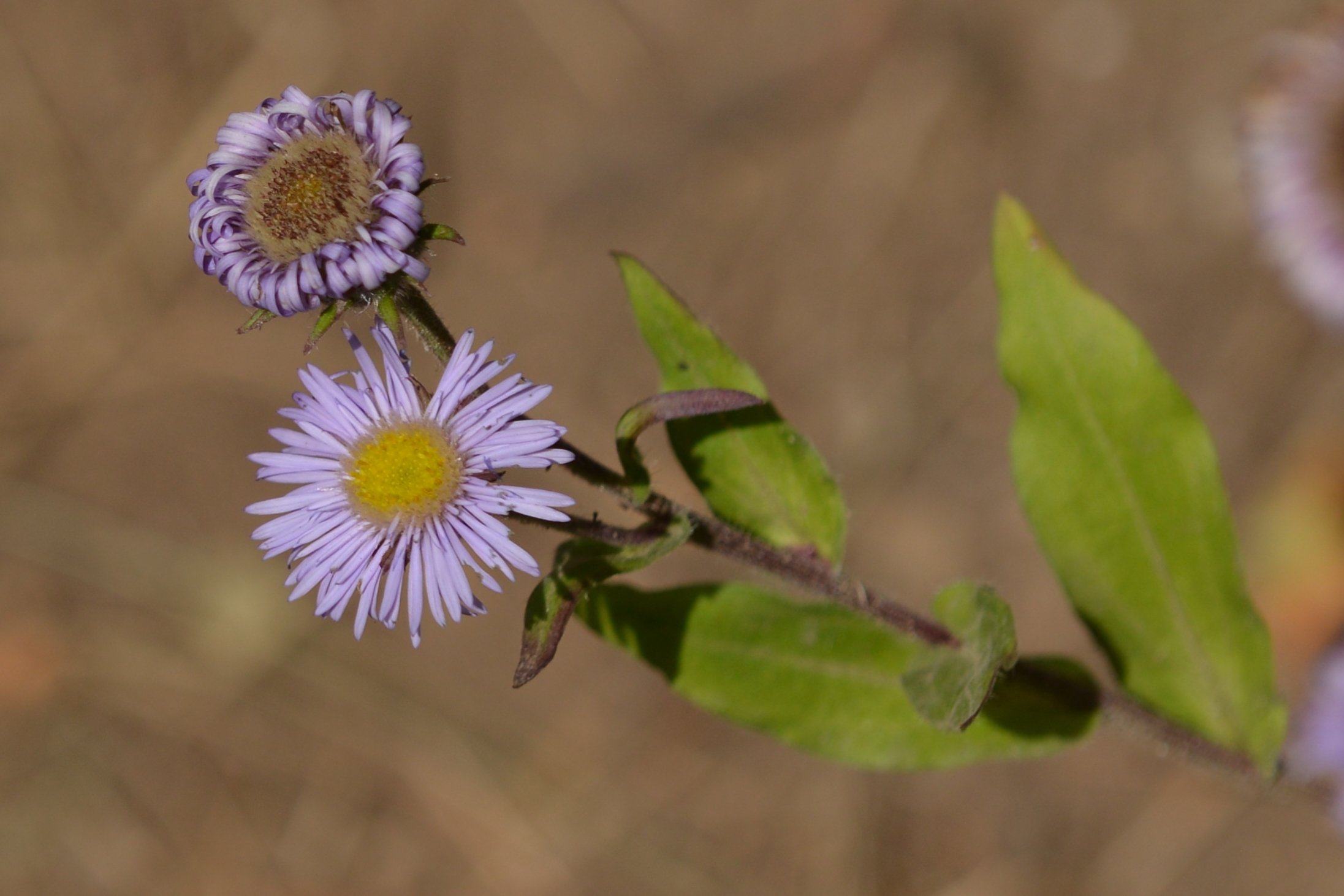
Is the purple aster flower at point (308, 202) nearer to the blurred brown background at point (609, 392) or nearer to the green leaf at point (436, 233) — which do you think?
the green leaf at point (436, 233)

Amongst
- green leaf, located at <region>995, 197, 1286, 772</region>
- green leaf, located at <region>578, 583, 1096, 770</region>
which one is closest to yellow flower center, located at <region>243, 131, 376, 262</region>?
green leaf, located at <region>578, 583, 1096, 770</region>

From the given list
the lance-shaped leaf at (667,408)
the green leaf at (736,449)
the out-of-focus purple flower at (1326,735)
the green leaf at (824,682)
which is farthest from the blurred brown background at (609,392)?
the lance-shaped leaf at (667,408)

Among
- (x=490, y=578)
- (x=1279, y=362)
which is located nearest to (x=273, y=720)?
(x=490, y=578)

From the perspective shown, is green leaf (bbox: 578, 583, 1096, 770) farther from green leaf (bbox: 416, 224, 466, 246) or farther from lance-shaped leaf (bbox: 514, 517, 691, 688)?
green leaf (bbox: 416, 224, 466, 246)

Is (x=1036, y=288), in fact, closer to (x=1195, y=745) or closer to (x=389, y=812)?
(x=1195, y=745)

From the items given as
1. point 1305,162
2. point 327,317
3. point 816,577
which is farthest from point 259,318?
point 1305,162

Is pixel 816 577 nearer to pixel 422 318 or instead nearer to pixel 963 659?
pixel 963 659
